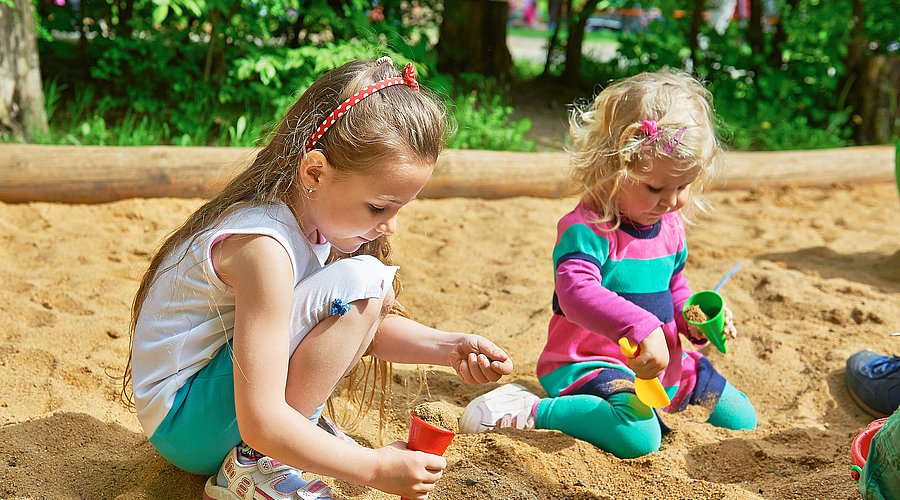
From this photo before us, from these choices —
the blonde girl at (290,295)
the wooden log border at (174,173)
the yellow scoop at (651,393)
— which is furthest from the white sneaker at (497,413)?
the wooden log border at (174,173)

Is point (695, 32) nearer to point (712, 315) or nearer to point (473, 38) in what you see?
point (473, 38)

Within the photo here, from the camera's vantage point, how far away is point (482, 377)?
5.71 ft

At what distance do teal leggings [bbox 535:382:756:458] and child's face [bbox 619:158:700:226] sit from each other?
45 cm

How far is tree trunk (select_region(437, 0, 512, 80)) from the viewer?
6.27 m

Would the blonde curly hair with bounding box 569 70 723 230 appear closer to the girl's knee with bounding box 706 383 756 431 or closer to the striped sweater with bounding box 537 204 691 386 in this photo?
the striped sweater with bounding box 537 204 691 386

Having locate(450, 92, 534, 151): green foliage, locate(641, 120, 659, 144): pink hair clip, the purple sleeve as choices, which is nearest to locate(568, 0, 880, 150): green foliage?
locate(450, 92, 534, 151): green foliage

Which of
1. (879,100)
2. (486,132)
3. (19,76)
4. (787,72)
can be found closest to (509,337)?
(486,132)

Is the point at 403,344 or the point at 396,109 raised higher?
the point at 396,109

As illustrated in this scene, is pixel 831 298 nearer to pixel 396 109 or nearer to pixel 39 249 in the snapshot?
pixel 396 109

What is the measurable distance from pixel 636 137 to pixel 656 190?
139 millimetres

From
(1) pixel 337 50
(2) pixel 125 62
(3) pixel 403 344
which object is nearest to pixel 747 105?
(1) pixel 337 50

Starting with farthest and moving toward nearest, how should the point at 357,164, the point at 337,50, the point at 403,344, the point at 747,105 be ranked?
the point at 747,105
the point at 337,50
the point at 403,344
the point at 357,164

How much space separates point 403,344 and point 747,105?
501cm

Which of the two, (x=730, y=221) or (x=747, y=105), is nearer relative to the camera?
(x=730, y=221)
